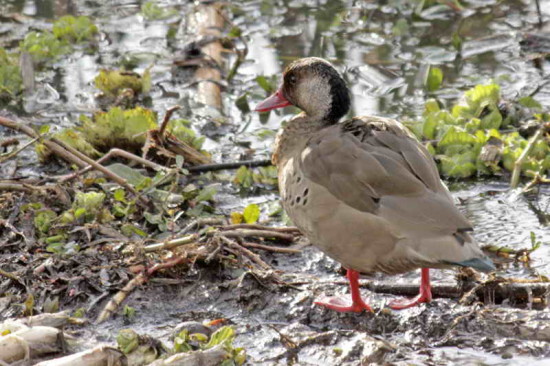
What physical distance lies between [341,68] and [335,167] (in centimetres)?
368

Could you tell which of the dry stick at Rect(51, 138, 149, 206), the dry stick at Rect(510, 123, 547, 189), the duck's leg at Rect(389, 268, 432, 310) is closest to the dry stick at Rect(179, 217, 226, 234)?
the dry stick at Rect(51, 138, 149, 206)

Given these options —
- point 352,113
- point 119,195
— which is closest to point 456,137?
point 352,113

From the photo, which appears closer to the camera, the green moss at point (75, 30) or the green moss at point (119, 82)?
the green moss at point (119, 82)

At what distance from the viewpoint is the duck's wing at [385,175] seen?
15.0ft

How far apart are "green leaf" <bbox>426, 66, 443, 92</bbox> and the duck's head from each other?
228 centimetres

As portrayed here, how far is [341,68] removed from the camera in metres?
8.41

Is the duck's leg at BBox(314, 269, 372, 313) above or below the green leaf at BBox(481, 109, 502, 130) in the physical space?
below

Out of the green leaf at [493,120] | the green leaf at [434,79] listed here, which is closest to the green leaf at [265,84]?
the green leaf at [434,79]

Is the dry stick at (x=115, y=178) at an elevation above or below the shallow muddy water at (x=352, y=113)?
above

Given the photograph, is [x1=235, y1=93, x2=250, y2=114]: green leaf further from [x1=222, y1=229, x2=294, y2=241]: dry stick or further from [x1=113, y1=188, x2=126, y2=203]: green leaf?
[x1=222, y1=229, x2=294, y2=241]: dry stick

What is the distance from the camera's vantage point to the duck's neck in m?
5.33

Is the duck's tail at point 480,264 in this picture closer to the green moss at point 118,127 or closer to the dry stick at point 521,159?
the dry stick at point 521,159

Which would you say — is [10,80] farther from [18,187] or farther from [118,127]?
[18,187]

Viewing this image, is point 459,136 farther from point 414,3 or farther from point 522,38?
point 414,3
